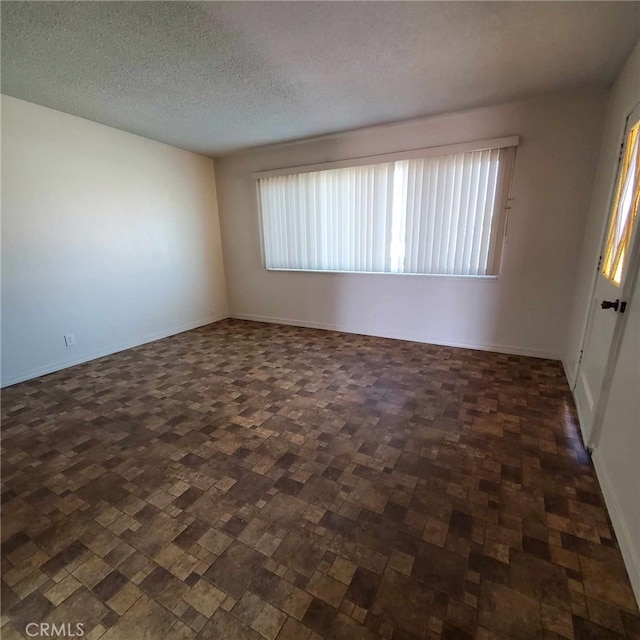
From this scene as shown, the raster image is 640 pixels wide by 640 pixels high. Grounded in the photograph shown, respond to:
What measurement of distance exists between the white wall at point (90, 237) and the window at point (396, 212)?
1255 mm

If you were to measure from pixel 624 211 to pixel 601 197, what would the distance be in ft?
2.49

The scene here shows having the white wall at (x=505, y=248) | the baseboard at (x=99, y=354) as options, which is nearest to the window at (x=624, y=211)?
the white wall at (x=505, y=248)

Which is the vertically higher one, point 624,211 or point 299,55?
point 299,55

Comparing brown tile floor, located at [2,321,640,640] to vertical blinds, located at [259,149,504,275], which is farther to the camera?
vertical blinds, located at [259,149,504,275]

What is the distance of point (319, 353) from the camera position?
3643 mm

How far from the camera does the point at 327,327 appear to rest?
4.56 metres

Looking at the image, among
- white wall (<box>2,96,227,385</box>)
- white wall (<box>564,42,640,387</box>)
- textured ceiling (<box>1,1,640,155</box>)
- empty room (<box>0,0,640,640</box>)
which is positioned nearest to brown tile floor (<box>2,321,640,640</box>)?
empty room (<box>0,0,640,640</box>)

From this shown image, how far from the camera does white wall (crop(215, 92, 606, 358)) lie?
292cm

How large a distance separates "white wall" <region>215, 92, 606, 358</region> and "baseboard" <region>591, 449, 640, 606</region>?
198cm

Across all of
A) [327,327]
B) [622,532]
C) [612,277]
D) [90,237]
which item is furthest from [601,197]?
[90,237]

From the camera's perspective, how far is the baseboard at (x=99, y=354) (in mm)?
3058

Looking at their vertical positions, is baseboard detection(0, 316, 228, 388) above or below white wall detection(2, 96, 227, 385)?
below

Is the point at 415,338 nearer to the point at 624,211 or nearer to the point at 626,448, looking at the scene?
the point at 624,211

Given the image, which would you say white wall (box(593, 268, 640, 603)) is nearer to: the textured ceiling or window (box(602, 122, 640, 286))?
window (box(602, 122, 640, 286))
